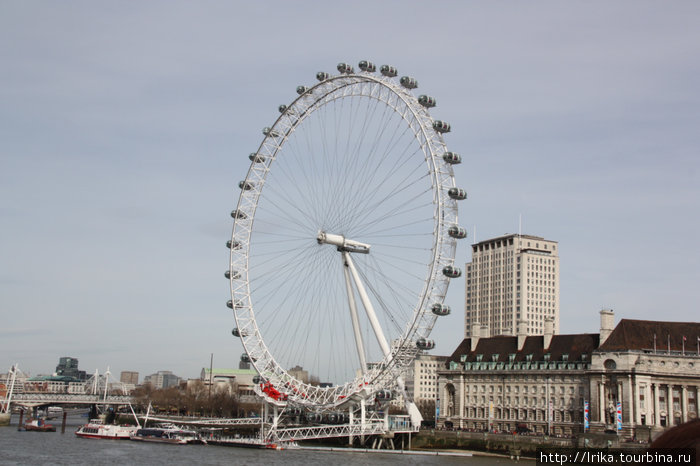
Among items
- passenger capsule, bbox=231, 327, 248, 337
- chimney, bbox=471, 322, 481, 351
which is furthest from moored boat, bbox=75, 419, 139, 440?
chimney, bbox=471, 322, 481, 351

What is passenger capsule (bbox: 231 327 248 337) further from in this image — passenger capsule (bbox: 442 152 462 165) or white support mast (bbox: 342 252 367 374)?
passenger capsule (bbox: 442 152 462 165)

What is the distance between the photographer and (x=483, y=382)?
105688mm

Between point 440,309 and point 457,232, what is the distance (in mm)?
6750

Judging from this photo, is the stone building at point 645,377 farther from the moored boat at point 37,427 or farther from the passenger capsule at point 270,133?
the moored boat at point 37,427

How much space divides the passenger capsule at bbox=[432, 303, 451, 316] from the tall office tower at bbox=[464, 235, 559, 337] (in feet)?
391

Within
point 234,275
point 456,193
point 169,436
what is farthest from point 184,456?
point 456,193

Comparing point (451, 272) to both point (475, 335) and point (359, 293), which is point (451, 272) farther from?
point (475, 335)

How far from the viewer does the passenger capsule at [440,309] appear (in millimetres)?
68625

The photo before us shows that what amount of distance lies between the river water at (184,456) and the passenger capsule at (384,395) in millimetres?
6049

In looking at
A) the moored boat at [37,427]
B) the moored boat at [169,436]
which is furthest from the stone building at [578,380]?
the moored boat at [37,427]

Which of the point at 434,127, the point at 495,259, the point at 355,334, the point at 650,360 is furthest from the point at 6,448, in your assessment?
the point at 495,259

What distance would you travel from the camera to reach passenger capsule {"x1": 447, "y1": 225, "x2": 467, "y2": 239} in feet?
222

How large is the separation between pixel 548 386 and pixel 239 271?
40.2m

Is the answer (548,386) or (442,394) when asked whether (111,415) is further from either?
(548,386)
